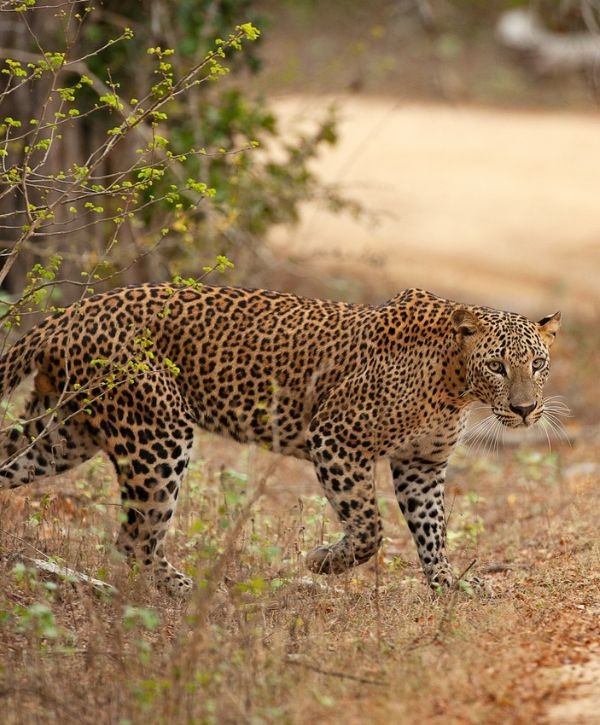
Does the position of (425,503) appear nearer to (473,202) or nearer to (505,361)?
(505,361)

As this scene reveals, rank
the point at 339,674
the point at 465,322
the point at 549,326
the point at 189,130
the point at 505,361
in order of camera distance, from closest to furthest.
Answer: the point at 339,674, the point at 505,361, the point at 465,322, the point at 549,326, the point at 189,130

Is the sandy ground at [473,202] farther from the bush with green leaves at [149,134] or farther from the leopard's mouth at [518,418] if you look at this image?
the leopard's mouth at [518,418]

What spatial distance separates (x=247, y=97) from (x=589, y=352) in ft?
16.7

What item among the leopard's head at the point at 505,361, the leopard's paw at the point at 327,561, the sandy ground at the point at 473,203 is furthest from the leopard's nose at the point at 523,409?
the sandy ground at the point at 473,203

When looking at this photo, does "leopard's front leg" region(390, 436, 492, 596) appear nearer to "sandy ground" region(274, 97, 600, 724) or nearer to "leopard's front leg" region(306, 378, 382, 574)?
"leopard's front leg" region(306, 378, 382, 574)

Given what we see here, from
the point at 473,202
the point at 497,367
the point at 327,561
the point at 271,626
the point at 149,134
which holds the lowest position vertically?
the point at 473,202

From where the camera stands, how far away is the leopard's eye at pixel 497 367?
6988 millimetres

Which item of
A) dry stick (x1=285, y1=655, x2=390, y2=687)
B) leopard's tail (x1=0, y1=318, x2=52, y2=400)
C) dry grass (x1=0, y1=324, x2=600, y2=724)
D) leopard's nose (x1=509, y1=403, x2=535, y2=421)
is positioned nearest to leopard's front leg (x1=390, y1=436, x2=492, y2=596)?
dry grass (x1=0, y1=324, x2=600, y2=724)

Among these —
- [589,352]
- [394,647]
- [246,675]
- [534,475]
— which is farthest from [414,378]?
[589,352]

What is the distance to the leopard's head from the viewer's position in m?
6.88

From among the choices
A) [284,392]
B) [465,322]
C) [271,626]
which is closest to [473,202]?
[284,392]

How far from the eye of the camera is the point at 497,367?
700 cm

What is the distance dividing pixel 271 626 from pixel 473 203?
19613mm

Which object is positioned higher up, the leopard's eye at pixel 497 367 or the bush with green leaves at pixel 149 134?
the leopard's eye at pixel 497 367
